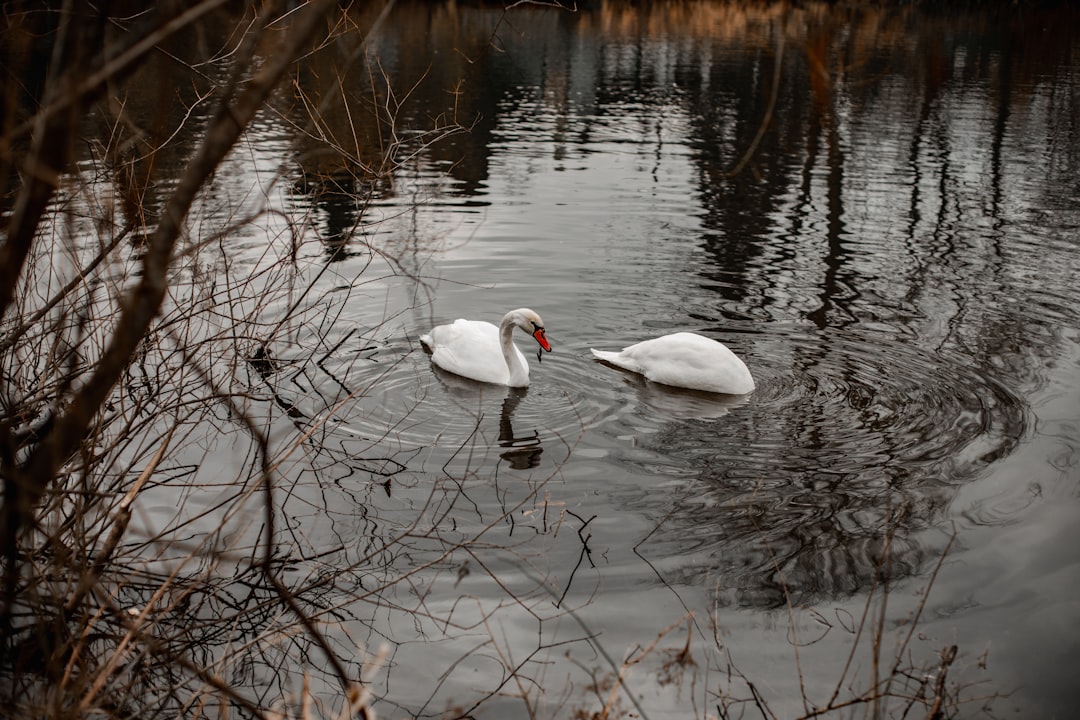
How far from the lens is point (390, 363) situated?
8672 millimetres

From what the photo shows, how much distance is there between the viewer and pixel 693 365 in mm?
7988

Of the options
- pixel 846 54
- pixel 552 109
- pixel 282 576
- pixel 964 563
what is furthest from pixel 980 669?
pixel 846 54

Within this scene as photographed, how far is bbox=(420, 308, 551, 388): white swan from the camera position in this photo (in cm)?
838

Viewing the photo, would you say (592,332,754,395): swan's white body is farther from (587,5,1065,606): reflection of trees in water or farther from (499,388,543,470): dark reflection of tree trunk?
(499,388,543,470): dark reflection of tree trunk

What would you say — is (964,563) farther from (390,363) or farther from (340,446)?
(390,363)

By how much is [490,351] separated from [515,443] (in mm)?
1365

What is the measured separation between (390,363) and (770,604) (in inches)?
171

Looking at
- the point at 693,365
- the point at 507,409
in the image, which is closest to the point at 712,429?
the point at 693,365

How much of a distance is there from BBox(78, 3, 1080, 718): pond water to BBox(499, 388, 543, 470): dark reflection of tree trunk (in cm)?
4

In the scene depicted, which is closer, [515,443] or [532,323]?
[515,443]

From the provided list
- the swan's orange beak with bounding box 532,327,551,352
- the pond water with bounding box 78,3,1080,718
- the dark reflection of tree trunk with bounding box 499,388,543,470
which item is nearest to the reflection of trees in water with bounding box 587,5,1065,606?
the pond water with bounding box 78,3,1080,718

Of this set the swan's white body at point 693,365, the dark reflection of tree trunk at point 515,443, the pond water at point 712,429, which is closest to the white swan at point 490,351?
the pond water at point 712,429

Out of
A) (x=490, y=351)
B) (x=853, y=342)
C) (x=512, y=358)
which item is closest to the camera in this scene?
(x=512, y=358)

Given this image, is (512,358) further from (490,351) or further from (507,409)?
(507,409)
